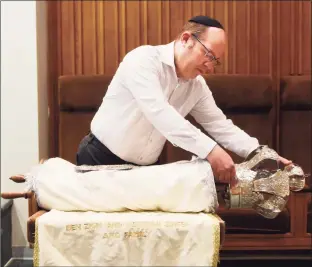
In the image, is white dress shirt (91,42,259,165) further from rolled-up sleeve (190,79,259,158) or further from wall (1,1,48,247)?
wall (1,1,48,247)

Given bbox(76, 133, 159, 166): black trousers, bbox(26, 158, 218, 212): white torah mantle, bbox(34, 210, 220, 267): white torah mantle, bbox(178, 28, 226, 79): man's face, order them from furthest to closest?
bbox(76, 133, 159, 166): black trousers, bbox(178, 28, 226, 79): man's face, bbox(26, 158, 218, 212): white torah mantle, bbox(34, 210, 220, 267): white torah mantle

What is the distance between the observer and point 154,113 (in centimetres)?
170

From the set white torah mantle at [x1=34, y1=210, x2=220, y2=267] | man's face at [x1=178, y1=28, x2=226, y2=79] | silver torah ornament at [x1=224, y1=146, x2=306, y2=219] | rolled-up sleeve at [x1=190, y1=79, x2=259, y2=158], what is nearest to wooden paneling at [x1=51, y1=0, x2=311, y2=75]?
rolled-up sleeve at [x1=190, y1=79, x2=259, y2=158]

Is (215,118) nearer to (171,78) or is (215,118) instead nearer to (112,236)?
(171,78)

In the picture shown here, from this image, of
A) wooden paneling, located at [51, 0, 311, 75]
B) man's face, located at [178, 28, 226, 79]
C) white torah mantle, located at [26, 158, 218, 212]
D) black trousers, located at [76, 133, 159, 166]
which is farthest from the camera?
wooden paneling, located at [51, 0, 311, 75]

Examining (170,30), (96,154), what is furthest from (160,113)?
(170,30)

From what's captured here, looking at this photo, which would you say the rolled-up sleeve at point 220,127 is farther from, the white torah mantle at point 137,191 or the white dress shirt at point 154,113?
the white torah mantle at point 137,191

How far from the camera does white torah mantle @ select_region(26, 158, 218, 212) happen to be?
5.42 feet

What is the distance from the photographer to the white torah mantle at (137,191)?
1.65 m

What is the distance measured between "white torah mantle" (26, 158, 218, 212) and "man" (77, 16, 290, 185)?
0.08 m

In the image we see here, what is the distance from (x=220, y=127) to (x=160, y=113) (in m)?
0.52

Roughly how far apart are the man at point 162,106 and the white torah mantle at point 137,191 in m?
0.08

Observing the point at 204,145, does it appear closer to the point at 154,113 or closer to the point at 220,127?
the point at 154,113

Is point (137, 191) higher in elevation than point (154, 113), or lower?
lower
